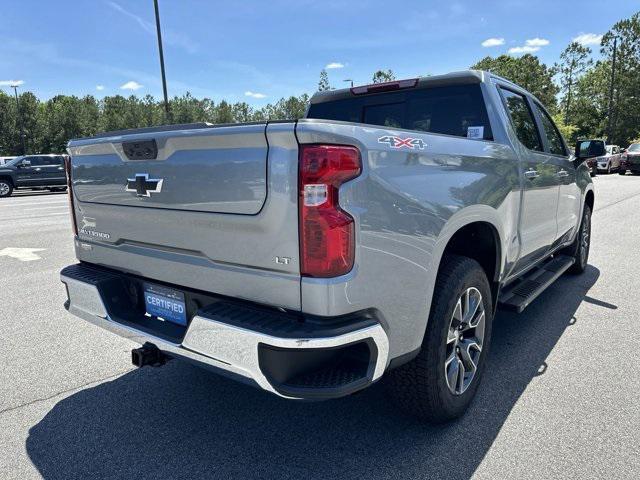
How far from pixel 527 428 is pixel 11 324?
428 centimetres

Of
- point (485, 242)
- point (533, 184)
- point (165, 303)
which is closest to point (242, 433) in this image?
point (165, 303)

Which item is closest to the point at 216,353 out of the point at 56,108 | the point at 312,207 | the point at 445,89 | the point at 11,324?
the point at 312,207

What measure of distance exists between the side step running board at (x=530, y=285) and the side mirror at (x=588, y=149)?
108 centimetres

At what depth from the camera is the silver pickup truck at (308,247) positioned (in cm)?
186

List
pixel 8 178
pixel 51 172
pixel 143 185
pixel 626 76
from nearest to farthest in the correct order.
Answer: pixel 143 185, pixel 8 178, pixel 51 172, pixel 626 76

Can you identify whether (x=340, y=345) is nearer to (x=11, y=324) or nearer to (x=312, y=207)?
(x=312, y=207)

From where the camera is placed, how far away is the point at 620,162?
27984 mm

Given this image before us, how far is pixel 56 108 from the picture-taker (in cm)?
6544

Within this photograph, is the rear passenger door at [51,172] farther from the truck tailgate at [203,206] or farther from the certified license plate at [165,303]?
the certified license plate at [165,303]

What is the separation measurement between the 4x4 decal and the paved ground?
1.52 m

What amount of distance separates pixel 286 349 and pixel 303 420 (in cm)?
108

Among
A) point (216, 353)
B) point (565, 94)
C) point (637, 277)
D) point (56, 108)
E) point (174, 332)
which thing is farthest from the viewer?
point (56, 108)

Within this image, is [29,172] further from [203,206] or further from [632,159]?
[632,159]

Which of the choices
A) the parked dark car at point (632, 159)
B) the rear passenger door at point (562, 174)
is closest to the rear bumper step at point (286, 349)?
the rear passenger door at point (562, 174)
